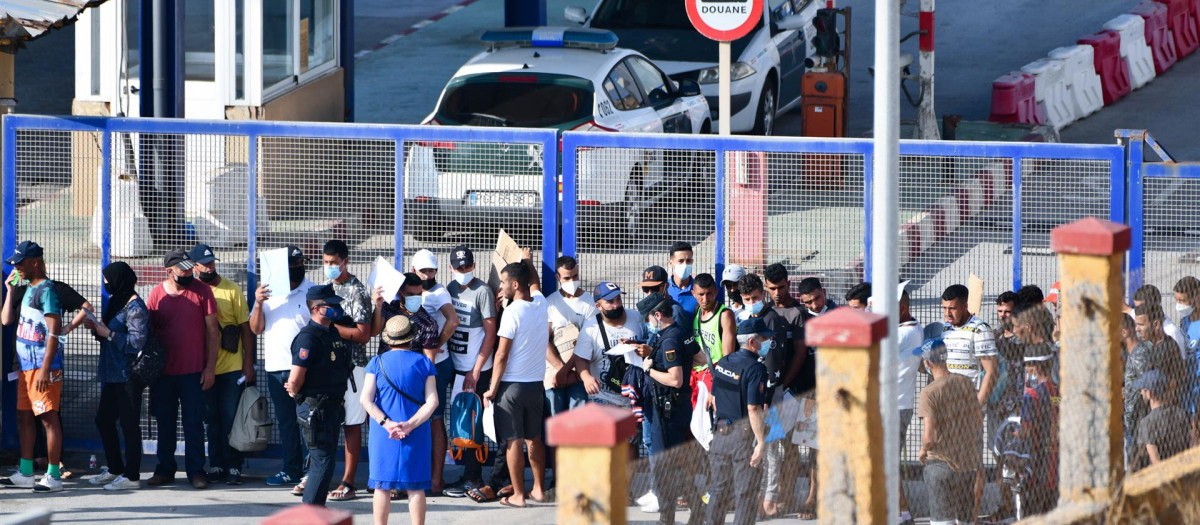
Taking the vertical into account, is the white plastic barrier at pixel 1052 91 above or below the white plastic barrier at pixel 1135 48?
below

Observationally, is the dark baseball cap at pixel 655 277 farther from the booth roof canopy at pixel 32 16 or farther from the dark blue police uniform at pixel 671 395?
the booth roof canopy at pixel 32 16

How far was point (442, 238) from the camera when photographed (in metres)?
10.5

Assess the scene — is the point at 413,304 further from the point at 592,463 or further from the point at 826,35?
the point at 826,35

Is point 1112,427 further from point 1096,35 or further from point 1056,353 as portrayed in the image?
point 1096,35

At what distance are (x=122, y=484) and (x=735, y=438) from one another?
13.8 feet

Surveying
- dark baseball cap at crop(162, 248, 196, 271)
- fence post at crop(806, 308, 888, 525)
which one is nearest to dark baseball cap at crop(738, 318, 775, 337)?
fence post at crop(806, 308, 888, 525)

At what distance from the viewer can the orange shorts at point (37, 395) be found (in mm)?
10016

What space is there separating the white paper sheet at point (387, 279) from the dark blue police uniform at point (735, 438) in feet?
7.24

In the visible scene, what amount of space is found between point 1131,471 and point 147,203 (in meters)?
6.69

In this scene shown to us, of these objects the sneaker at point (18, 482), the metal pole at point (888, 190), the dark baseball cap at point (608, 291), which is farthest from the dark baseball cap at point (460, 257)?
the metal pole at point (888, 190)

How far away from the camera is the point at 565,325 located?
10023mm

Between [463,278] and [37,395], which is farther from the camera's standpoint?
[463,278]

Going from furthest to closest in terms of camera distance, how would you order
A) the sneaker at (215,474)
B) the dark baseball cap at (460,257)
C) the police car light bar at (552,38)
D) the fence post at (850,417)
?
the police car light bar at (552,38) < the sneaker at (215,474) < the dark baseball cap at (460,257) < the fence post at (850,417)

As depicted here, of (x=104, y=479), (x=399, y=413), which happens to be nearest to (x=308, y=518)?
(x=399, y=413)
